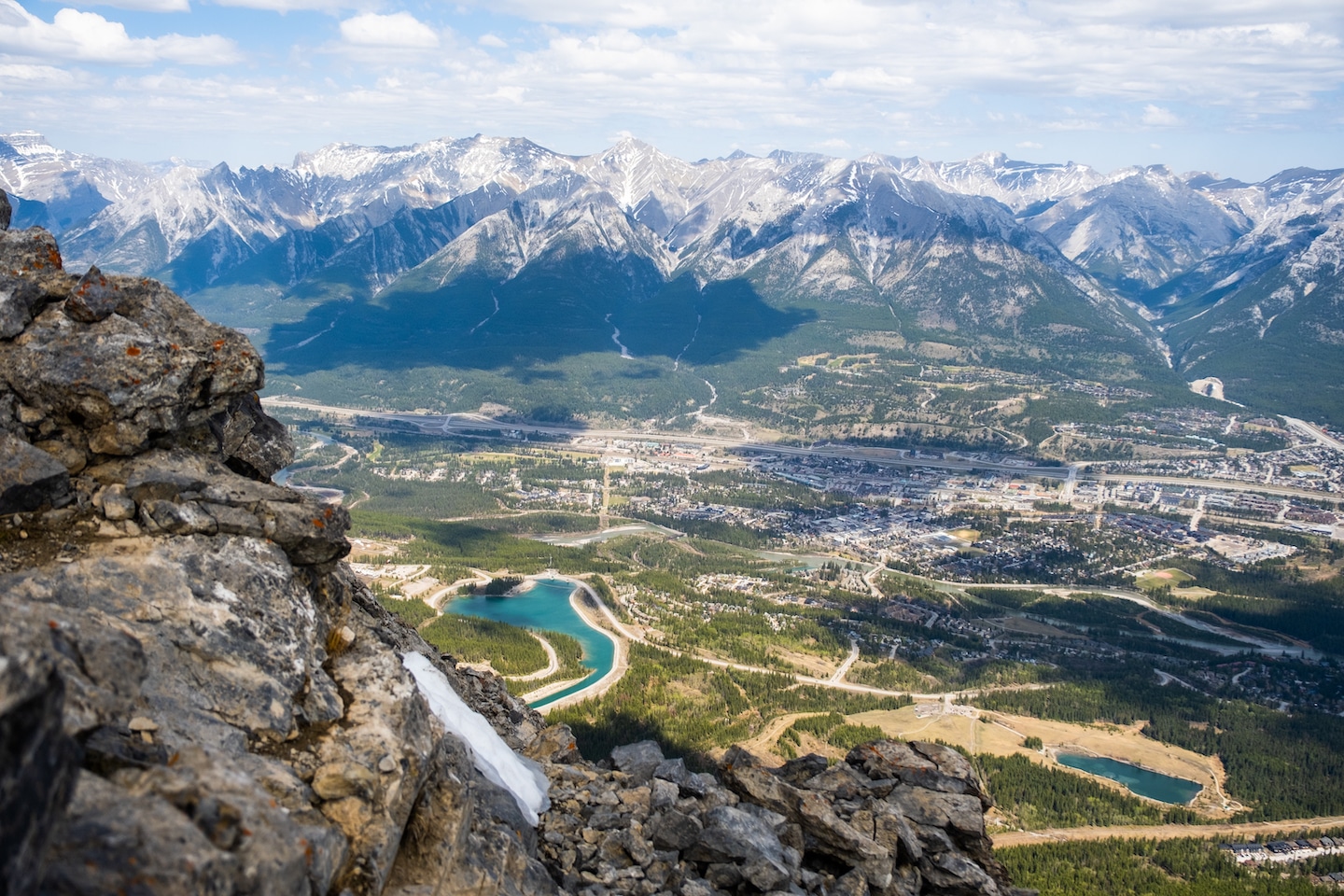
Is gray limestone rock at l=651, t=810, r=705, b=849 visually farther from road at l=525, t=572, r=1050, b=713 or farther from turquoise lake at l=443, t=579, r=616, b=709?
turquoise lake at l=443, t=579, r=616, b=709

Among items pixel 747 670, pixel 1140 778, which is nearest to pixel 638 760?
pixel 747 670

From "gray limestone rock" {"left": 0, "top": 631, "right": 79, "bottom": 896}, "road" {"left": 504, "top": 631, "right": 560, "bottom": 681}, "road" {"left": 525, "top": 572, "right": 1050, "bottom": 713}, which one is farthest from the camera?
"road" {"left": 504, "top": 631, "right": 560, "bottom": 681}

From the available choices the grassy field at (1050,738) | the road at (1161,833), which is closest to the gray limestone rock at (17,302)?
the road at (1161,833)

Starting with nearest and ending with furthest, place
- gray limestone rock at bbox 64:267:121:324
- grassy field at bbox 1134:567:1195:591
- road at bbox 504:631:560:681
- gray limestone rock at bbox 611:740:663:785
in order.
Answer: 1. gray limestone rock at bbox 64:267:121:324
2. gray limestone rock at bbox 611:740:663:785
3. road at bbox 504:631:560:681
4. grassy field at bbox 1134:567:1195:591

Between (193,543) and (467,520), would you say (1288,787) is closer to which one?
(193,543)

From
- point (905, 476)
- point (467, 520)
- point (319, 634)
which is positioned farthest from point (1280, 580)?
point (319, 634)

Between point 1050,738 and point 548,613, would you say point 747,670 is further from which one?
point 548,613

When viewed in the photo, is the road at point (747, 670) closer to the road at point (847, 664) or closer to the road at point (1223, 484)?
the road at point (847, 664)

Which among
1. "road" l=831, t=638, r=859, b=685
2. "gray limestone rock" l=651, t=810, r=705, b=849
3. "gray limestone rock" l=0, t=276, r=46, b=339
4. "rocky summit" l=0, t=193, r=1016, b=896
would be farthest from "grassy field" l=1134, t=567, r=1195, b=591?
"gray limestone rock" l=0, t=276, r=46, b=339
